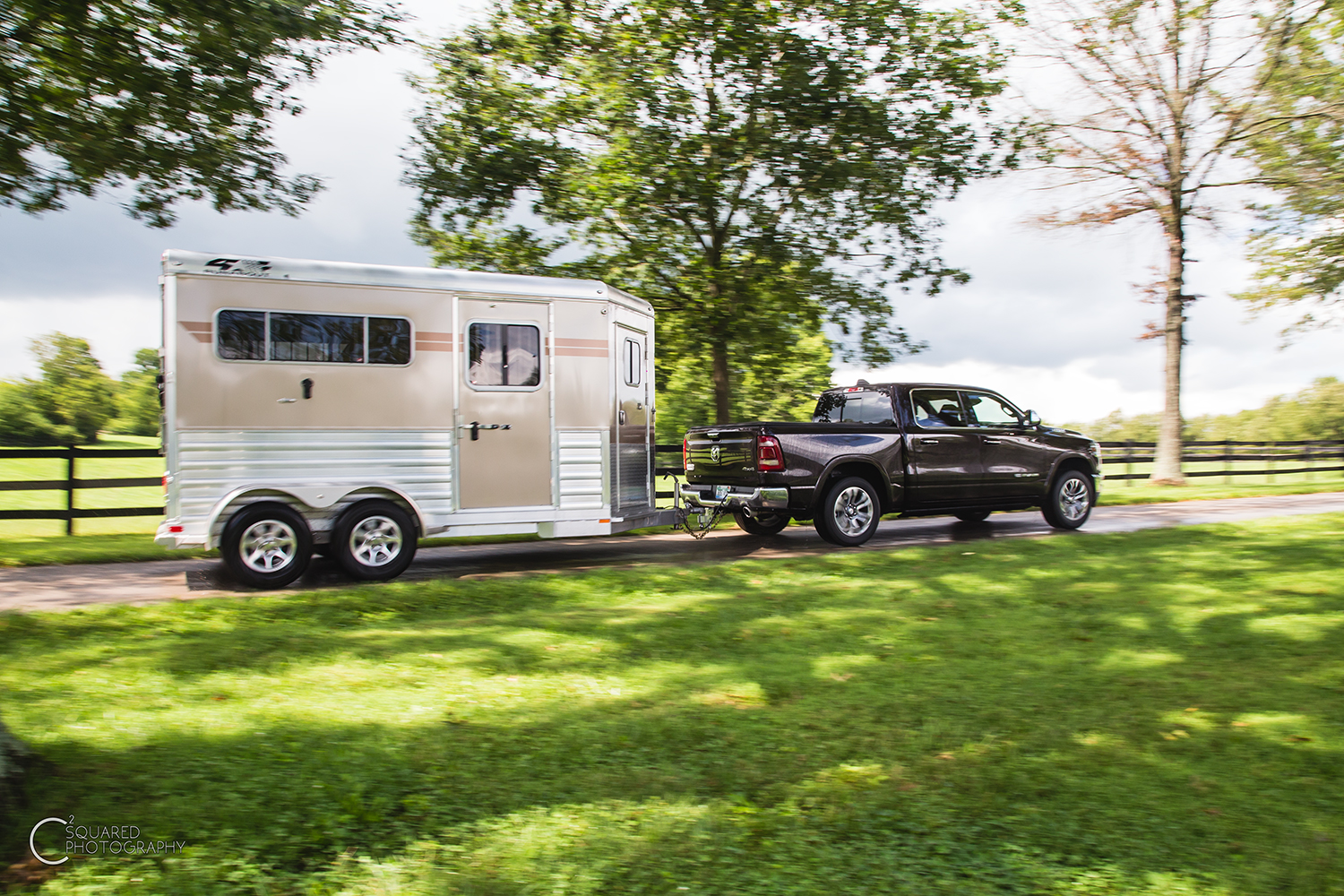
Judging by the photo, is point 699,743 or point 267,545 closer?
point 699,743

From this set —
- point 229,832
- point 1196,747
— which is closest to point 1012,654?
point 1196,747

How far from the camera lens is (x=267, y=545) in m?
8.70

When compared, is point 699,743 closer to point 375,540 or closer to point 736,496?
point 375,540

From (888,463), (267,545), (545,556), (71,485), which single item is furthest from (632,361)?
(71,485)

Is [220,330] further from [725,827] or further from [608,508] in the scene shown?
[725,827]

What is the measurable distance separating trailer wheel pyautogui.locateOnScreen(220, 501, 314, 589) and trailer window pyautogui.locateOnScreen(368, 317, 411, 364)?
1.80m

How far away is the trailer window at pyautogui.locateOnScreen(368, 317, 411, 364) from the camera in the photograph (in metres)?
9.06

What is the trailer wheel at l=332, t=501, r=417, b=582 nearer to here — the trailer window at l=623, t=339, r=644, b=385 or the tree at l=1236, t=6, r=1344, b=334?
the trailer window at l=623, t=339, r=644, b=385

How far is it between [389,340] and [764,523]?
6050 millimetres

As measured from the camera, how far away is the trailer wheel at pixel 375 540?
29.2 ft

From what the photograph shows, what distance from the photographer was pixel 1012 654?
5.92 m

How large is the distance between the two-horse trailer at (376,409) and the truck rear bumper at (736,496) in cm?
143

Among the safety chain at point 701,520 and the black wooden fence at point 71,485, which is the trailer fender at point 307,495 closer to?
the safety chain at point 701,520

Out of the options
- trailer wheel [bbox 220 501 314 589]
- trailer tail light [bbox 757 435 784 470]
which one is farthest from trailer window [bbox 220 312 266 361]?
trailer tail light [bbox 757 435 784 470]
